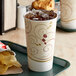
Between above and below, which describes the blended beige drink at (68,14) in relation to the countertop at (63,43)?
above

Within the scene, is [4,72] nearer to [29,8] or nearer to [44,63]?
[44,63]

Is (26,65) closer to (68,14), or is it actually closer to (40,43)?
(40,43)

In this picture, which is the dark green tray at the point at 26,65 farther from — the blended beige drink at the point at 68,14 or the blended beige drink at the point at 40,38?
the blended beige drink at the point at 68,14

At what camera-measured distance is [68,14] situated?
119cm

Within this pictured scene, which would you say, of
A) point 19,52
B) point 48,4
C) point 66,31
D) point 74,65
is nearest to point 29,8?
point 48,4

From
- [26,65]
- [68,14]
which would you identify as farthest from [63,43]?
[26,65]

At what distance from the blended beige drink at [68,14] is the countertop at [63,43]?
0.14ft

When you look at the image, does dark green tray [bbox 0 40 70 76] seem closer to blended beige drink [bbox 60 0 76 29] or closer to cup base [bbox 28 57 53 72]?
cup base [bbox 28 57 53 72]

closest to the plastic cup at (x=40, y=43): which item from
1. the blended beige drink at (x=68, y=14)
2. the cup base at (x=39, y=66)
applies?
the cup base at (x=39, y=66)

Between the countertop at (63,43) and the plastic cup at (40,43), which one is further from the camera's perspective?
the countertop at (63,43)

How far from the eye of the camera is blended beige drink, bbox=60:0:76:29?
116 cm

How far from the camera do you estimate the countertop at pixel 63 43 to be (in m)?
0.87

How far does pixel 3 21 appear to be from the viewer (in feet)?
3.71

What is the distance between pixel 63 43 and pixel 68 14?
18cm
